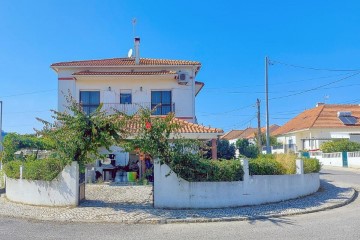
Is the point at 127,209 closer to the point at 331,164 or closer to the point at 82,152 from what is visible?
the point at 82,152

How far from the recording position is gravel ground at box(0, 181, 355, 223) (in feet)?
34.0

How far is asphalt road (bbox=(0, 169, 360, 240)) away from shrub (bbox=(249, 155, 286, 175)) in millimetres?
2682

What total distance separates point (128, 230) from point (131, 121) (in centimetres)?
451

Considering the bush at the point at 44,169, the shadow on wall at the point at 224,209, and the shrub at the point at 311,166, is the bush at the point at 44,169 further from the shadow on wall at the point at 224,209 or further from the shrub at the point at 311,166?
the shrub at the point at 311,166

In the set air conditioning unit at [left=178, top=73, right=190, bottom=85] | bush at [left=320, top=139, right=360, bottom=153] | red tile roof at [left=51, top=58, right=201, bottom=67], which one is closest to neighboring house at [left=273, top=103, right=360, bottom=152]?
bush at [left=320, top=139, right=360, bottom=153]

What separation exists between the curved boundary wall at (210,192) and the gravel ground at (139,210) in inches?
13.7

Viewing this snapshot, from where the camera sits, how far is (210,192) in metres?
12.0

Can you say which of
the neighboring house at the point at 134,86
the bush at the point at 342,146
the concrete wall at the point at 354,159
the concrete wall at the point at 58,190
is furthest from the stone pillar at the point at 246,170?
the bush at the point at 342,146

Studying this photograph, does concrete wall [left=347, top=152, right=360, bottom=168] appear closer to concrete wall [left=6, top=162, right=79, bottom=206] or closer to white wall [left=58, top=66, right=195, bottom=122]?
white wall [left=58, top=66, right=195, bottom=122]

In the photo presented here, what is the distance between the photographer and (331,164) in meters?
35.9

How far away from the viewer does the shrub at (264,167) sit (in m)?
12.9

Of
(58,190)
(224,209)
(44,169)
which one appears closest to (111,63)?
(44,169)

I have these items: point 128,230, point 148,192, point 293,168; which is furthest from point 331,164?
point 128,230

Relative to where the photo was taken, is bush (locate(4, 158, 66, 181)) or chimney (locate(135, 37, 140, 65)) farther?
chimney (locate(135, 37, 140, 65))
